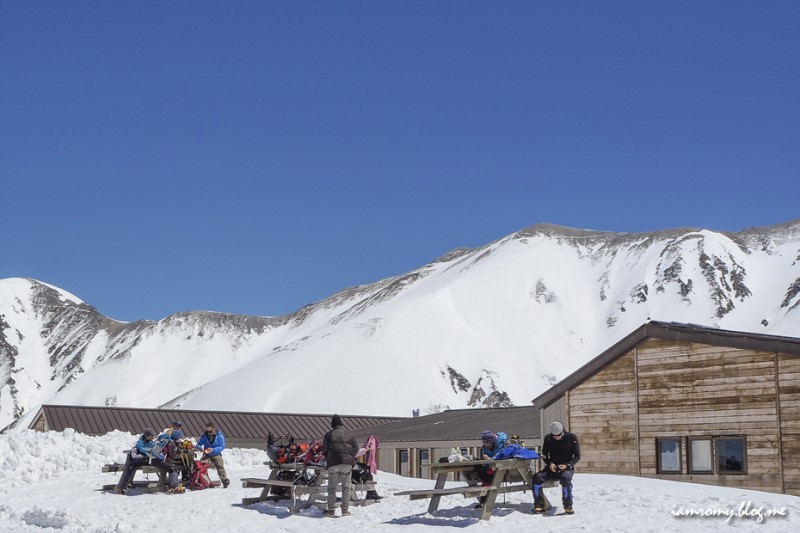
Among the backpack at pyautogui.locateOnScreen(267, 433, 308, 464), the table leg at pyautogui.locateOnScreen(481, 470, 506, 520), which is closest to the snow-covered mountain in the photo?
the backpack at pyautogui.locateOnScreen(267, 433, 308, 464)

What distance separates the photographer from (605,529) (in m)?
15.6

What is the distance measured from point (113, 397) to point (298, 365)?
64.5m

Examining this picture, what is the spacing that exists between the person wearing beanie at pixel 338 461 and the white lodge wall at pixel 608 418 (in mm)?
10422

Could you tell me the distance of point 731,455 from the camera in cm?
2519

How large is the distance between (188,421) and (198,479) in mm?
31981

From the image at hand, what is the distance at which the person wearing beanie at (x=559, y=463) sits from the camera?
17.2 meters

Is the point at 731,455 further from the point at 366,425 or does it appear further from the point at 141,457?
the point at 366,425

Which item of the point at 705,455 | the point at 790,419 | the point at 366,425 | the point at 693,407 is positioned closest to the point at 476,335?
the point at 366,425

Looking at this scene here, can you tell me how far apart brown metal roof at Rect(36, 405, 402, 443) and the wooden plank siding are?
3371cm

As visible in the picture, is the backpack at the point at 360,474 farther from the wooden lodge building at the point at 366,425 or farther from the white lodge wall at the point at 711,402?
the wooden lodge building at the point at 366,425

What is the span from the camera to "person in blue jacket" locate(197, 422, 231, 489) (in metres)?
23.8

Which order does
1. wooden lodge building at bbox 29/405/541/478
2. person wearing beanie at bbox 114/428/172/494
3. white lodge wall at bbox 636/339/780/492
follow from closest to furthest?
person wearing beanie at bbox 114/428/172/494 < white lodge wall at bbox 636/339/780/492 < wooden lodge building at bbox 29/405/541/478

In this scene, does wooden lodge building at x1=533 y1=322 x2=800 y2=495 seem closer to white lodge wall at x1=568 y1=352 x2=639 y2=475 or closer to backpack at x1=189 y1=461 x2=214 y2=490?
white lodge wall at x1=568 y1=352 x2=639 y2=475

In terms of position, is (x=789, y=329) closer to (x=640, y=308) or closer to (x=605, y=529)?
(x=640, y=308)
